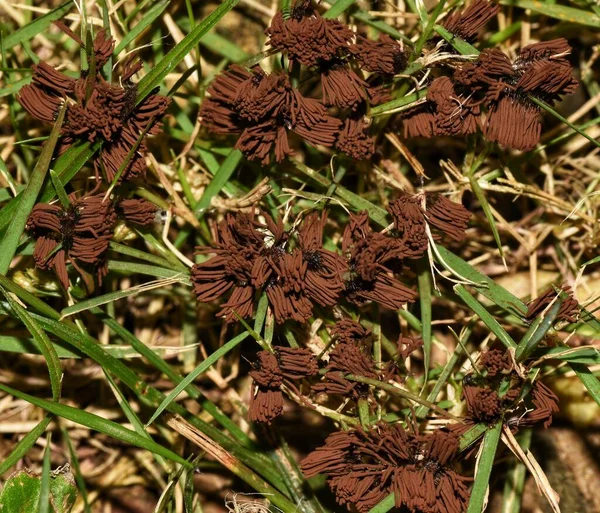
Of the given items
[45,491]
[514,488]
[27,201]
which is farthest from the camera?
[514,488]

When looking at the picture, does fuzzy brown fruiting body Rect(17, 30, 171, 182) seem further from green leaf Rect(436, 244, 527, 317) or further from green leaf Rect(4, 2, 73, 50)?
green leaf Rect(436, 244, 527, 317)

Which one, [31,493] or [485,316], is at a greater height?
[31,493]

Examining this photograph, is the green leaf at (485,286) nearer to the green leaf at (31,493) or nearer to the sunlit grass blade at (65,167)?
the sunlit grass blade at (65,167)

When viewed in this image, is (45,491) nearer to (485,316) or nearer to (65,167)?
(65,167)

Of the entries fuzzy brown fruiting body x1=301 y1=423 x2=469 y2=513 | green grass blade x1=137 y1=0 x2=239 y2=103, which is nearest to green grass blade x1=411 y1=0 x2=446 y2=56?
green grass blade x1=137 y1=0 x2=239 y2=103

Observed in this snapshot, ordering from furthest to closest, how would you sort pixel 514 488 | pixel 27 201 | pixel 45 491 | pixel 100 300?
1. pixel 514 488
2. pixel 100 300
3. pixel 27 201
4. pixel 45 491

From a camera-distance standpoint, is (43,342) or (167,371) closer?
(43,342)

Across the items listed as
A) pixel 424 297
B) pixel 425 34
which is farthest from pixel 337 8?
pixel 424 297
